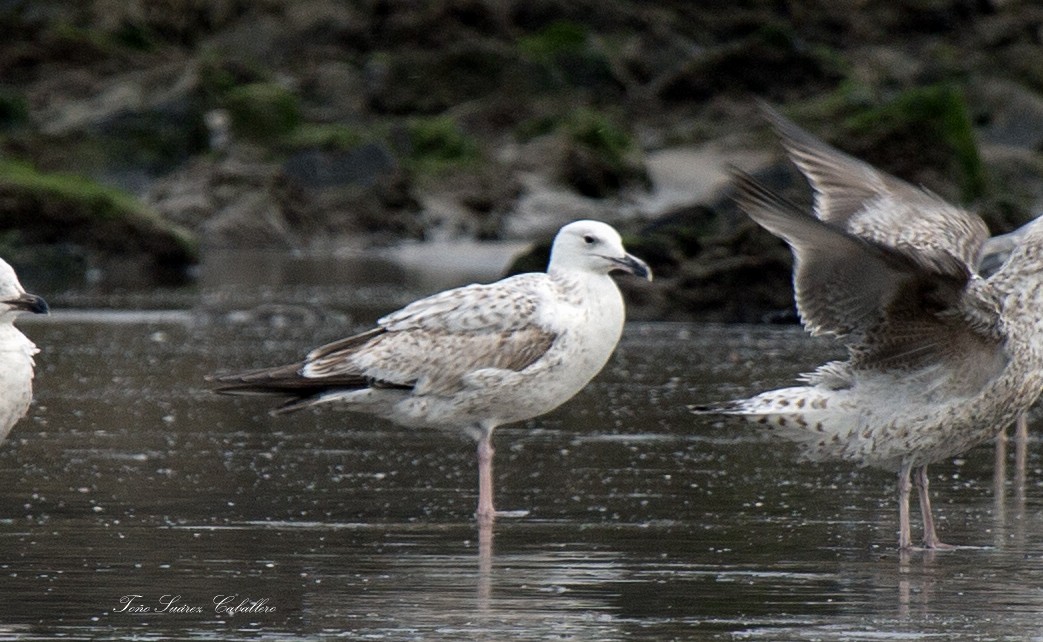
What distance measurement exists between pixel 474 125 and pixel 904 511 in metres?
32.9

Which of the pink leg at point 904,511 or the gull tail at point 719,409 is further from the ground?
the gull tail at point 719,409

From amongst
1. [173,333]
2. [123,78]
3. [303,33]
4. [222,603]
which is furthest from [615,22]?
[222,603]

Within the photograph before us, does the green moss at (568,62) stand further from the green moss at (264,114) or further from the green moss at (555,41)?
the green moss at (264,114)

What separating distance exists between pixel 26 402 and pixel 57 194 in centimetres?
1950

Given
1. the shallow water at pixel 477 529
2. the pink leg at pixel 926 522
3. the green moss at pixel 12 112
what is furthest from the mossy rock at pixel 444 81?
the pink leg at pixel 926 522

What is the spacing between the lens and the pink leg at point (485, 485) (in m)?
9.55

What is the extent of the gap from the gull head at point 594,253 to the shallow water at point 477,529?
106 cm

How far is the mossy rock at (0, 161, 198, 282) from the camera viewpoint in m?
27.6

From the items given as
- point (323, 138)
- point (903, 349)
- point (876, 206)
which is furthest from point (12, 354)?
point (323, 138)

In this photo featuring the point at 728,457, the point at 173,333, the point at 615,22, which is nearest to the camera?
the point at 728,457

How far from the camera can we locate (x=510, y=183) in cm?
3353

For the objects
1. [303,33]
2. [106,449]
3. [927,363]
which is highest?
[303,33]

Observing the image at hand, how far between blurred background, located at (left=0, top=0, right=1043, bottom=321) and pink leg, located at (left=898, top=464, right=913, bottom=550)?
10391mm

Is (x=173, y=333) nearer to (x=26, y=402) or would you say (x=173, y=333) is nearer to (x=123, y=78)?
(x=26, y=402)
